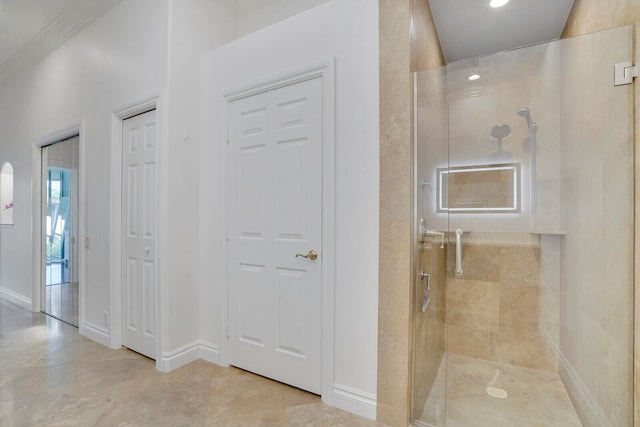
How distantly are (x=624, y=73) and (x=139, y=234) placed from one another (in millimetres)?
3238

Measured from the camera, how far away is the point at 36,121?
3.74 metres

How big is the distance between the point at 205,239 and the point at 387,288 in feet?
5.14

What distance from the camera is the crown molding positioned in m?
2.86

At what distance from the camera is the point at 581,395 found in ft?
5.61

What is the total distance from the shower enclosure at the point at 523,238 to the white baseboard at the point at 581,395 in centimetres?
1

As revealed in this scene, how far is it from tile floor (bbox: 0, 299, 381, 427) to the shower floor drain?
782mm

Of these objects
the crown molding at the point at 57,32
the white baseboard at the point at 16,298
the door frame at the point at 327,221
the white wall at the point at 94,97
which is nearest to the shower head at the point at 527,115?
the door frame at the point at 327,221

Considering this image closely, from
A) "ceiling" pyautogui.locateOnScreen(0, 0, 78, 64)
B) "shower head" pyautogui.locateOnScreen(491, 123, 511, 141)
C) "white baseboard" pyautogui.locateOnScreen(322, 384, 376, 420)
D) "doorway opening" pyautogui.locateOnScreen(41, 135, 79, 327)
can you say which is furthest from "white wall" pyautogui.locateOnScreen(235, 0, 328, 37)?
"white baseboard" pyautogui.locateOnScreen(322, 384, 376, 420)

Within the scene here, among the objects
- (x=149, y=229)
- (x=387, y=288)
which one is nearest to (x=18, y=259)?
(x=149, y=229)

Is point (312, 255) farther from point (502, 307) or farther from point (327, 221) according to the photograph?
point (502, 307)

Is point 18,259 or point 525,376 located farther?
point 18,259

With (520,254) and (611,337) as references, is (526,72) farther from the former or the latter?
(611,337)

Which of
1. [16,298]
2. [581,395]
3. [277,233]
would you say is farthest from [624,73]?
[16,298]

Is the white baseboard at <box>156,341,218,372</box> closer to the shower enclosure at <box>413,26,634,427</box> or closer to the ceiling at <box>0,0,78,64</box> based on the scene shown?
the shower enclosure at <box>413,26,634,427</box>
